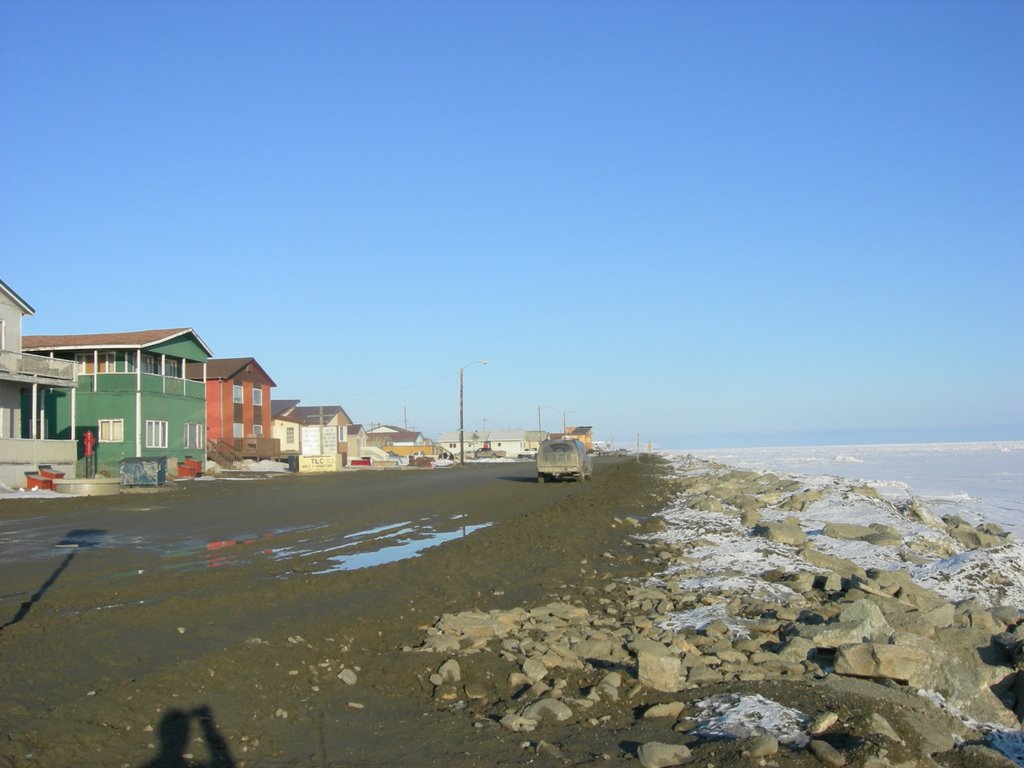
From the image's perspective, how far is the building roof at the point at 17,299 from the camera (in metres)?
35.7

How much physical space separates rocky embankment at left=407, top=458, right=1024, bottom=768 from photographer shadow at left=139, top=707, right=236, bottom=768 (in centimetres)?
182

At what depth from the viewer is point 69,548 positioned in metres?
16.5

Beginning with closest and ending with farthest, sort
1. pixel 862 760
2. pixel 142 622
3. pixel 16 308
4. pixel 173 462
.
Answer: pixel 862 760, pixel 142 622, pixel 16 308, pixel 173 462

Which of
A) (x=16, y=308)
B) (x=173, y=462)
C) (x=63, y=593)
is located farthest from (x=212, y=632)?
(x=173, y=462)

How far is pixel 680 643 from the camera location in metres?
8.95

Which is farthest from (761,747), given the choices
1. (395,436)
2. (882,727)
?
(395,436)

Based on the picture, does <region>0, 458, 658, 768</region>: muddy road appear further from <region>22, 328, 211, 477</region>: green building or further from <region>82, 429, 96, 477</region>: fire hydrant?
<region>22, 328, 211, 477</region>: green building

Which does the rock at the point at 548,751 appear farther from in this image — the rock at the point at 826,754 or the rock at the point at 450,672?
the rock at the point at 450,672

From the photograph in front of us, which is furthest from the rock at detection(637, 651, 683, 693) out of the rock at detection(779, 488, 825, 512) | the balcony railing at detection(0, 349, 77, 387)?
the balcony railing at detection(0, 349, 77, 387)

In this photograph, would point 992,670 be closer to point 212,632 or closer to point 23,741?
point 212,632

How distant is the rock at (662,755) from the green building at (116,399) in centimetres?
4165

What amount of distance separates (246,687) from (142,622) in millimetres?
2848

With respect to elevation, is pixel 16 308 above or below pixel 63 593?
above

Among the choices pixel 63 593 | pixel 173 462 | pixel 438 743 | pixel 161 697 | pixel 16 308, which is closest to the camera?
pixel 438 743
